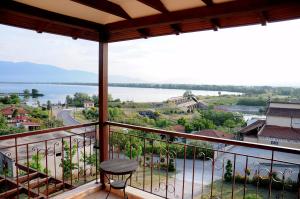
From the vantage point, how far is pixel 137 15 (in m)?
2.87

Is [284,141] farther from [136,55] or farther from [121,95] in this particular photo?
[136,55]

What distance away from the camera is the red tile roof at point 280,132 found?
10.6ft

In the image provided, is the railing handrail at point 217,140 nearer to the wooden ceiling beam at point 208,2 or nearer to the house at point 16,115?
the wooden ceiling beam at point 208,2

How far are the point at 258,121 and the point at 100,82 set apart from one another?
9.75 ft

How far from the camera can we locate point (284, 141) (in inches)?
128

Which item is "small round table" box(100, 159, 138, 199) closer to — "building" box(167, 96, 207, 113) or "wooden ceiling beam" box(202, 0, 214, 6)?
"wooden ceiling beam" box(202, 0, 214, 6)

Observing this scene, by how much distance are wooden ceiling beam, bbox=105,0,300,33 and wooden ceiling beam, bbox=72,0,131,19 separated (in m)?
0.19

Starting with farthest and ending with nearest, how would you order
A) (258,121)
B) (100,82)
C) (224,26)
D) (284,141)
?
(258,121), (100,82), (284,141), (224,26)

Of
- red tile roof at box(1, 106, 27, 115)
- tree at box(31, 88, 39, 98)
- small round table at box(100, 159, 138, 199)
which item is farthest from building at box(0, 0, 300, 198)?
red tile roof at box(1, 106, 27, 115)

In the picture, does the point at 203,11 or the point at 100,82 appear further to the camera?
the point at 100,82

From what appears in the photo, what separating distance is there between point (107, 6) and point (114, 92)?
1.97m

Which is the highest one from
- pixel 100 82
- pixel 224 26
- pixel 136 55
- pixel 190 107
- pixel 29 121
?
pixel 136 55

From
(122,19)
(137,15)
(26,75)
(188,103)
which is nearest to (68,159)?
(26,75)

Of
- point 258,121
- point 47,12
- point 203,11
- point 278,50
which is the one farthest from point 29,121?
point 278,50
